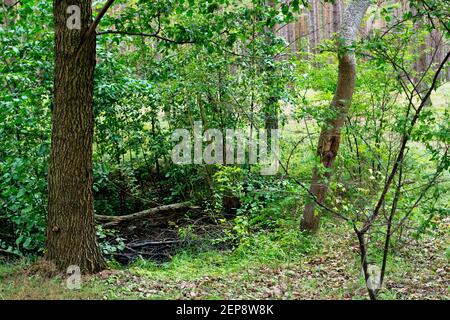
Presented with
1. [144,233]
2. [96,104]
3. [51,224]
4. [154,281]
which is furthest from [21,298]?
[144,233]

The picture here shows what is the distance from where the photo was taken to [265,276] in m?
6.25

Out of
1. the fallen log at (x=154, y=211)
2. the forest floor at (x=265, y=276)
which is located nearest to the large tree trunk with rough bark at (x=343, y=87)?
the forest floor at (x=265, y=276)

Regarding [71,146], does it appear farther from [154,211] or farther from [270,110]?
[154,211]

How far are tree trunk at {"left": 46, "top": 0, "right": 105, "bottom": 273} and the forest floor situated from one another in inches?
16.5

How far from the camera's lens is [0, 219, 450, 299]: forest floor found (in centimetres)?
525

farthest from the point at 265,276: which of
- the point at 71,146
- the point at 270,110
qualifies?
the point at 270,110

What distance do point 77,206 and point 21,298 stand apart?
1152 mm

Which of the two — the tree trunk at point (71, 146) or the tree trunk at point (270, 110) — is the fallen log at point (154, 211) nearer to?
the tree trunk at point (270, 110)

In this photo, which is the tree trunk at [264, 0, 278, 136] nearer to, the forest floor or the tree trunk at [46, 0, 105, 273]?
the forest floor

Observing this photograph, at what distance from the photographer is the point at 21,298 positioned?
190 inches

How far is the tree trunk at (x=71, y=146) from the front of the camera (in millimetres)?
5289

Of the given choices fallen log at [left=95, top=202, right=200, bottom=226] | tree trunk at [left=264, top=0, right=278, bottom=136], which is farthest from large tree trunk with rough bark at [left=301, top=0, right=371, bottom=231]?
fallen log at [left=95, top=202, right=200, bottom=226]

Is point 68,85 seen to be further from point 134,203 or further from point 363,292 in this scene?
point 134,203

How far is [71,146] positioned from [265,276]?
2.93 meters
